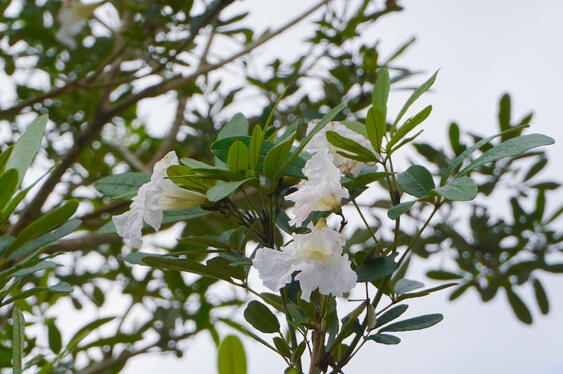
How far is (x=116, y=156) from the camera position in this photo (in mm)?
1840

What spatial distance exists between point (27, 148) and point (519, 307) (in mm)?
1232

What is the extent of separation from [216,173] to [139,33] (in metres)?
0.86

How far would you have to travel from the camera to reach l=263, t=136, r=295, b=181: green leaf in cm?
51

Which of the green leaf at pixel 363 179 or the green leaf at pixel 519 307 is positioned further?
the green leaf at pixel 519 307

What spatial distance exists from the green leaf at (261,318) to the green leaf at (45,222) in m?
0.20

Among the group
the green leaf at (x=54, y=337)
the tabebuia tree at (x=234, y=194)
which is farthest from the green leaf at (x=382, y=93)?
the green leaf at (x=54, y=337)

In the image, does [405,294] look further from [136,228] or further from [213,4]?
[213,4]

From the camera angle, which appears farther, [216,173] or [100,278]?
[100,278]

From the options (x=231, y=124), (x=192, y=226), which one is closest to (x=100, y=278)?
(x=192, y=226)

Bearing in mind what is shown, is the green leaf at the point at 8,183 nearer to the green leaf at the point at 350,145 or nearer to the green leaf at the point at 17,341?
the green leaf at the point at 17,341

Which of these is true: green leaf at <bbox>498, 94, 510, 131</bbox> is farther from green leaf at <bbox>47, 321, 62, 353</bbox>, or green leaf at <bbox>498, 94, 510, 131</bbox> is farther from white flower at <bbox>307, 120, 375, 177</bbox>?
green leaf at <bbox>47, 321, 62, 353</bbox>

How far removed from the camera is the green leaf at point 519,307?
57.9 inches

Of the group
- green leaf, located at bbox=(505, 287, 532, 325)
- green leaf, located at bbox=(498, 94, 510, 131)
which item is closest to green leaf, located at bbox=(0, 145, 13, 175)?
green leaf, located at bbox=(498, 94, 510, 131)

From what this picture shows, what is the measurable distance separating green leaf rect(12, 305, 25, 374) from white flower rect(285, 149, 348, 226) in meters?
0.27
